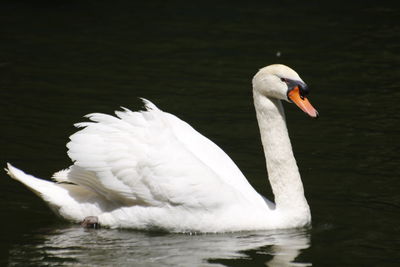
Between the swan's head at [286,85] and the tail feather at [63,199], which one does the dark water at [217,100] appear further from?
the swan's head at [286,85]

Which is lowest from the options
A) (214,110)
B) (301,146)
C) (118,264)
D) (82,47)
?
(118,264)

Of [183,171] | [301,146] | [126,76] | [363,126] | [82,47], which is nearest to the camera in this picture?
[183,171]

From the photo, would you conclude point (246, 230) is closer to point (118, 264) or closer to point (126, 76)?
point (118, 264)

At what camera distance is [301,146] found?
11680 millimetres

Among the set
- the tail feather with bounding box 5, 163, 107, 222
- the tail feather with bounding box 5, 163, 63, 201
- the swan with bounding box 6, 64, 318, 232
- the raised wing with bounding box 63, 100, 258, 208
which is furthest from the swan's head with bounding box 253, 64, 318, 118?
the tail feather with bounding box 5, 163, 63, 201

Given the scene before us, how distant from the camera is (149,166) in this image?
8953mm

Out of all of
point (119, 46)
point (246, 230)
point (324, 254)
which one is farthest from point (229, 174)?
point (119, 46)

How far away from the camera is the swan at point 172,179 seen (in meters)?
8.90

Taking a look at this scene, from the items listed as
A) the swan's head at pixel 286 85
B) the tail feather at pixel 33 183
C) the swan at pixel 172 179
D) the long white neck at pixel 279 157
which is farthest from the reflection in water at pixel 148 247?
the swan's head at pixel 286 85

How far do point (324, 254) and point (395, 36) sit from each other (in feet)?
33.3

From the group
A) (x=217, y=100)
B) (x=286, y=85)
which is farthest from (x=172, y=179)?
(x=217, y=100)

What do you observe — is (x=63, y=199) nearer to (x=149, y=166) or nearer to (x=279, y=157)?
(x=149, y=166)

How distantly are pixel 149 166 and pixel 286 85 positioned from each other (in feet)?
5.06

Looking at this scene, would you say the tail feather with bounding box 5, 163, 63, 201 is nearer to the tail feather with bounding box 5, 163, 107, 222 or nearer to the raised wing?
the tail feather with bounding box 5, 163, 107, 222
